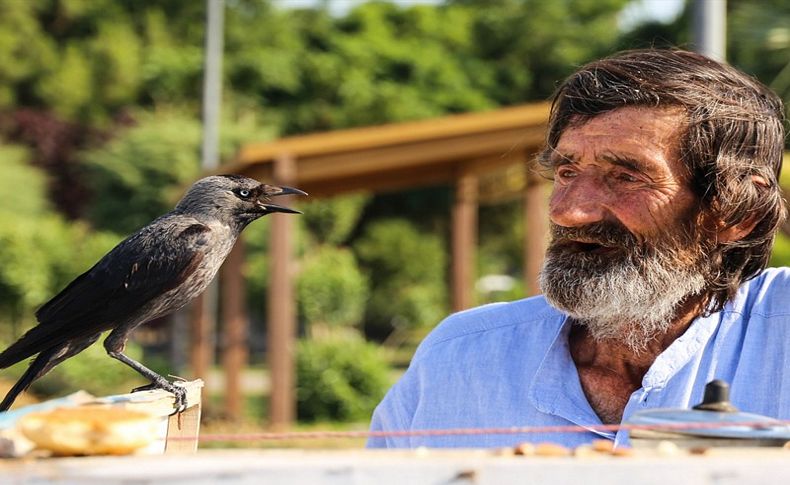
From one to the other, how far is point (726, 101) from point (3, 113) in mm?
33092

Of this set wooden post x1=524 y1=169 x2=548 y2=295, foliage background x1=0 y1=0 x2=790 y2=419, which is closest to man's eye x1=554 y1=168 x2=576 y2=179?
wooden post x1=524 y1=169 x2=548 y2=295

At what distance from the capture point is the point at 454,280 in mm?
13320

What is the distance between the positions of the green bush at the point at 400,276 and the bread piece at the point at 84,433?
25209 millimetres

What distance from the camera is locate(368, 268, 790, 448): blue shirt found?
2252mm

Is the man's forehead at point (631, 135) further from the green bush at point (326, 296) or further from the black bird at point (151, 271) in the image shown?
the green bush at point (326, 296)

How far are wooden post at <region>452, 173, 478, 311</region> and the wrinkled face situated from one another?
34.8 ft

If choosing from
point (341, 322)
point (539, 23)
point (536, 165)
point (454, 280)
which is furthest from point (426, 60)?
point (536, 165)

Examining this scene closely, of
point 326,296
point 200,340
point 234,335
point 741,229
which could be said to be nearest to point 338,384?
point 234,335

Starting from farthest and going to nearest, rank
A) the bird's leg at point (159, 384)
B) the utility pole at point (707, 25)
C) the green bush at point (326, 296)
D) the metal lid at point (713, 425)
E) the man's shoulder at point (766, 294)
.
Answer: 1. the green bush at point (326, 296)
2. the utility pole at point (707, 25)
3. the man's shoulder at point (766, 294)
4. the bird's leg at point (159, 384)
5. the metal lid at point (713, 425)

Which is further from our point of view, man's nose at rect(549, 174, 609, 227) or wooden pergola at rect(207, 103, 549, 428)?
wooden pergola at rect(207, 103, 549, 428)

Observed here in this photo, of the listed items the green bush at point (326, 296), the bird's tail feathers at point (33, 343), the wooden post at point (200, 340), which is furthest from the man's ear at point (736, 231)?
the green bush at point (326, 296)

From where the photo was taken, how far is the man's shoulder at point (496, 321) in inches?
102

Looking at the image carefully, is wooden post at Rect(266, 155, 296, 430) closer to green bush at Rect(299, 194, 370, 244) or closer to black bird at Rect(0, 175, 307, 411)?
black bird at Rect(0, 175, 307, 411)

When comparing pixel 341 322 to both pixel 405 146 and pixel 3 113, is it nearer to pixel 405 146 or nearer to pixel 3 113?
pixel 405 146
